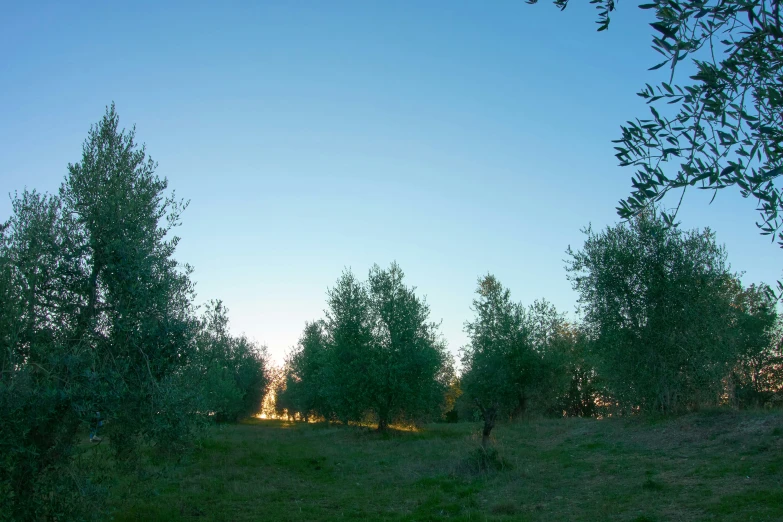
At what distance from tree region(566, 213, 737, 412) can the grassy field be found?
172cm

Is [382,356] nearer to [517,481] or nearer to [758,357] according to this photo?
[517,481]

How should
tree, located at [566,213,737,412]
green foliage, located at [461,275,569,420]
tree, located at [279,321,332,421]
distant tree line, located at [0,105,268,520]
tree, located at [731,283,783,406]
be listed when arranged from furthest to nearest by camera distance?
tree, located at [279,321,332,421], green foliage, located at [461,275,569,420], tree, located at [731,283,783,406], tree, located at [566,213,737,412], distant tree line, located at [0,105,268,520]

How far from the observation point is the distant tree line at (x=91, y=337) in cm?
831

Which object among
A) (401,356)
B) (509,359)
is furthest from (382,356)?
(509,359)

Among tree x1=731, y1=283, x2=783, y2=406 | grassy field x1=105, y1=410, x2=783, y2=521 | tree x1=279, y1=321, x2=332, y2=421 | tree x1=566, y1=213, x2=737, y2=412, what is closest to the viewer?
grassy field x1=105, y1=410, x2=783, y2=521

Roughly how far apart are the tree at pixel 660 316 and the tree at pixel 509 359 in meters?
14.0

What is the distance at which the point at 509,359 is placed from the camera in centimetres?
3856

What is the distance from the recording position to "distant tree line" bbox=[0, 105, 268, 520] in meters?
A: 8.31

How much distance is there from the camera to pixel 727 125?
17.6ft

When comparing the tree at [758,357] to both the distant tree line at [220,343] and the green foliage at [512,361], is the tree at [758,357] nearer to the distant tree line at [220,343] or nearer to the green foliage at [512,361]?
the distant tree line at [220,343]

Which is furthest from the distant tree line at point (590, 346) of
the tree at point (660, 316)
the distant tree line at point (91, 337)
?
the distant tree line at point (91, 337)

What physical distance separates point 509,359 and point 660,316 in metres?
17.6

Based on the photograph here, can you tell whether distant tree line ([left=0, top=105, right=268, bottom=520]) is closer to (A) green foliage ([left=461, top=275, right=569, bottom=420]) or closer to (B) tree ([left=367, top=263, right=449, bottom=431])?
(B) tree ([left=367, top=263, right=449, bottom=431])

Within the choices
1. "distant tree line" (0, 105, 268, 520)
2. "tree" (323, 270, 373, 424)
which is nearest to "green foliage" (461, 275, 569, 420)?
"tree" (323, 270, 373, 424)
